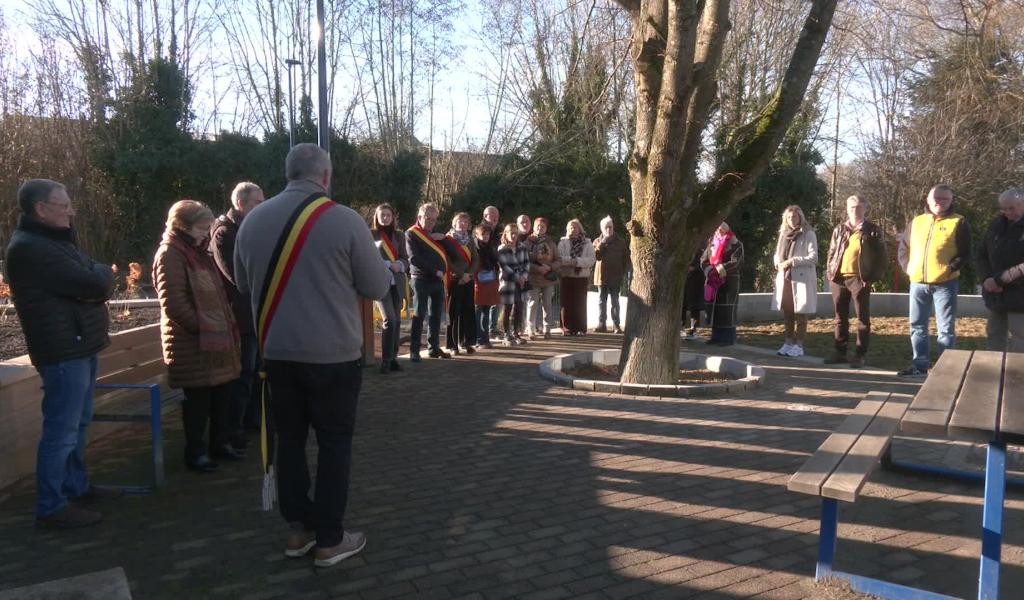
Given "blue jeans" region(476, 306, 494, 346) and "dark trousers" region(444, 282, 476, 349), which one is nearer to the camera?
"dark trousers" region(444, 282, 476, 349)

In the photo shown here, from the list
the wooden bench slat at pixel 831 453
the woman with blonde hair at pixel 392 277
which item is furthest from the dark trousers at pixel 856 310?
the woman with blonde hair at pixel 392 277

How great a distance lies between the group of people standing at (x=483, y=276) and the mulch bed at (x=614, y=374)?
2108 mm

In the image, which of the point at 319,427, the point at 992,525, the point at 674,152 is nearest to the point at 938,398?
the point at 992,525

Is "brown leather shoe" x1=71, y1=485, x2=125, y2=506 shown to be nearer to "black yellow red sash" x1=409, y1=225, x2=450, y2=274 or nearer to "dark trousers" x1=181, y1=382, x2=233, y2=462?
"dark trousers" x1=181, y1=382, x2=233, y2=462

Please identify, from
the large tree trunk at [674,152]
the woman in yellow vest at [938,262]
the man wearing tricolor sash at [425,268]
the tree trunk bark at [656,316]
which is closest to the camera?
the large tree trunk at [674,152]

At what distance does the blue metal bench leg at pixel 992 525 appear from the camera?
3217mm

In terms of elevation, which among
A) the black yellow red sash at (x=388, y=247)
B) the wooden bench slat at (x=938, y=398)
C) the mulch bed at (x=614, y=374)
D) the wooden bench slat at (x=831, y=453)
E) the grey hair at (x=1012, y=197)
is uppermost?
the grey hair at (x=1012, y=197)

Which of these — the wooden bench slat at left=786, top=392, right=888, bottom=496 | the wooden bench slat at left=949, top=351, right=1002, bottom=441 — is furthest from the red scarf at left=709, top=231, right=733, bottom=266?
the wooden bench slat at left=786, top=392, right=888, bottom=496

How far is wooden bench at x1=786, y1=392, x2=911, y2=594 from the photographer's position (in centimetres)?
326

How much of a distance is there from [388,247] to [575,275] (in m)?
4.09

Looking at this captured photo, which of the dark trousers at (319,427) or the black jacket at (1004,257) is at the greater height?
the black jacket at (1004,257)

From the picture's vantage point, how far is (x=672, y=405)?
7316 millimetres

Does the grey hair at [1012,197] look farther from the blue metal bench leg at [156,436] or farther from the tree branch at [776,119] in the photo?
the blue metal bench leg at [156,436]

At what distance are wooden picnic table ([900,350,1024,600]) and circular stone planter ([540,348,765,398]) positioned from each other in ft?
11.5
